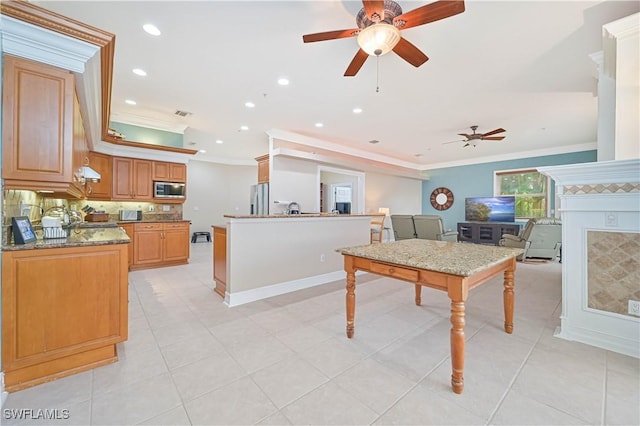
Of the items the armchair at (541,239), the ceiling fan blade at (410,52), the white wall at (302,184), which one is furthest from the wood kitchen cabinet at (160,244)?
the armchair at (541,239)

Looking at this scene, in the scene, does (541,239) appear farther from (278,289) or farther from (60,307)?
(60,307)

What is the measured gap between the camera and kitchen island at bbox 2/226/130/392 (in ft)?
5.32

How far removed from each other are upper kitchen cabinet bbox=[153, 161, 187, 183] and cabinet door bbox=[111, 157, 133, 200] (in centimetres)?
42

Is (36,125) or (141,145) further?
(141,145)

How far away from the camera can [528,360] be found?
77.5 inches

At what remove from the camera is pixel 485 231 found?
8125 mm

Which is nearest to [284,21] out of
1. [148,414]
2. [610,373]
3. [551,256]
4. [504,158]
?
[148,414]

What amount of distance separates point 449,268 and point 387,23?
6.28 feet

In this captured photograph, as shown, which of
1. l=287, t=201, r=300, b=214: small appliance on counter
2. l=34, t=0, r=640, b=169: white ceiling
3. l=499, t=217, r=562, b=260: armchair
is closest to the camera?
l=34, t=0, r=640, b=169: white ceiling

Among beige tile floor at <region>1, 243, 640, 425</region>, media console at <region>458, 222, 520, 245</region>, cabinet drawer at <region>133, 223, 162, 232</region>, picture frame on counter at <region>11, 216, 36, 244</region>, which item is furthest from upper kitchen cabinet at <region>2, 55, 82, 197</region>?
media console at <region>458, 222, 520, 245</region>

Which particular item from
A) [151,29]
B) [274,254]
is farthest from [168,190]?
[151,29]

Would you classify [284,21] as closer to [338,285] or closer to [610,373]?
[338,285]

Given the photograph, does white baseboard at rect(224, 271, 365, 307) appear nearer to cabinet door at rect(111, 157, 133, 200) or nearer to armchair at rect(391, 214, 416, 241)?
armchair at rect(391, 214, 416, 241)

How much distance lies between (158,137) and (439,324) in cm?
592
